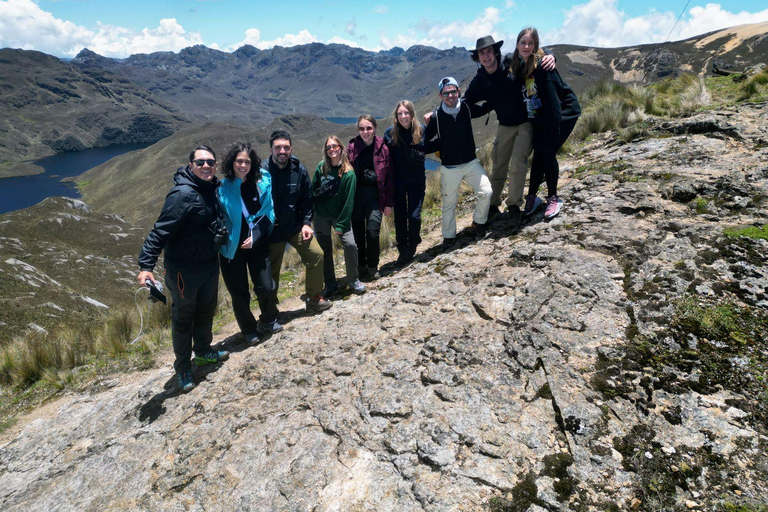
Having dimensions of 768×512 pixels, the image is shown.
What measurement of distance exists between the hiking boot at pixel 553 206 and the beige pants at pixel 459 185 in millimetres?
783

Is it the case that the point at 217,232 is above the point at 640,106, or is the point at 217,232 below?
below

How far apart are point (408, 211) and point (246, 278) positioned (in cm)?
254

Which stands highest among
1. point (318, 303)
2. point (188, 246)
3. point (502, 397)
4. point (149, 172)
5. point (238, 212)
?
point (149, 172)


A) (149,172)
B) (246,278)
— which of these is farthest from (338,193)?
(149,172)

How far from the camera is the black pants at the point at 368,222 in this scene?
5648 mm

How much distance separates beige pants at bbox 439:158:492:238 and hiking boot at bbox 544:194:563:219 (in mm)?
783

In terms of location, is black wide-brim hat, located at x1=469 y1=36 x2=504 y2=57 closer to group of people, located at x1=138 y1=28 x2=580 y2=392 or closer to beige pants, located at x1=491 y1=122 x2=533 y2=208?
group of people, located at x1=138 y1=28 x2=580 y2=392

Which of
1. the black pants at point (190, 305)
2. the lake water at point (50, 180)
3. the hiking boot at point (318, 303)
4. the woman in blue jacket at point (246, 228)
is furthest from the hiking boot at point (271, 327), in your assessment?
the lake water at point (50, 180)

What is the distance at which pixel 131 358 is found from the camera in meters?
5.80

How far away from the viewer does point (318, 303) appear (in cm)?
552

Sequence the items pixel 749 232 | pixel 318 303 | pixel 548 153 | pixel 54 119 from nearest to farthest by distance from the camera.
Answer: pixel 749 232
pixel 548 153
pixel 318 303
pixel 54 119

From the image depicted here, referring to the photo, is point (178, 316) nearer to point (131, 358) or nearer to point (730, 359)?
point (131, 358)

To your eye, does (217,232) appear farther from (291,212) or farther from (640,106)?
(640,106)

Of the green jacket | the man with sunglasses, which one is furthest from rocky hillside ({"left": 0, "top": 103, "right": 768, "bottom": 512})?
the green jacket
